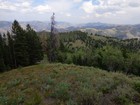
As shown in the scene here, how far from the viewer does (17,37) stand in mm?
66375

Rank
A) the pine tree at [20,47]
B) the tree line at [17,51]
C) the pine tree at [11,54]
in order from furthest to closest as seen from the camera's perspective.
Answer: the pine tree at [11,54] < the tree line at [17,51] < the pine tree at [20,47]

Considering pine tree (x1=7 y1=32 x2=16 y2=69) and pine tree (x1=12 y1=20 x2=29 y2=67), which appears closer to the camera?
pine tree (x1=12 y1=20 x2=29 y2=67)

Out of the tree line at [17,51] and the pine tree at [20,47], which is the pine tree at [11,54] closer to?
the tree line at [17,51]

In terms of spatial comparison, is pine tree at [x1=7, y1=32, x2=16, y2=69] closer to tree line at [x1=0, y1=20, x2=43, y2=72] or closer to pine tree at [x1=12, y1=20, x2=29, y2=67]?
tree line at [x1=0, y1=20, x2=43, y2=72]

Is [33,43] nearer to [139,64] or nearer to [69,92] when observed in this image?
[139,64]

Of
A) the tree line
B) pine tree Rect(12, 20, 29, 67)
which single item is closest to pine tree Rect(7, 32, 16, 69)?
the tree line

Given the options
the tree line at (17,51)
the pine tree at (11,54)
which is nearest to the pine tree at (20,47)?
the tree line at (17,51)

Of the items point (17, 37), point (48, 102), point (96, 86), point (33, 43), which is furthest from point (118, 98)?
point (33, 43)

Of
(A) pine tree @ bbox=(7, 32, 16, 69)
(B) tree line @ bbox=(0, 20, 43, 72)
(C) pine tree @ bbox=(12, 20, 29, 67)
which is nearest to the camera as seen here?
(C) pine tree @ bbox=(12, 20, 29, 67)

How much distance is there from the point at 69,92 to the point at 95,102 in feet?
9.40

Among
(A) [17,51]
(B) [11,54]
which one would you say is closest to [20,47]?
(A) [17,51]

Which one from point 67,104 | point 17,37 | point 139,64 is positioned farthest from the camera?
point 139,64

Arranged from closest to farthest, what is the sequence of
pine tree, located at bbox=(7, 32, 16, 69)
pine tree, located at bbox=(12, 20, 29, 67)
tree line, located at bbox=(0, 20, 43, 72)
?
1. pine tree, located at bbox=(12, 20, 29, 67)
2. tree line, located at bbox=(0, 20, 43, 72)
3. pine tree, located at bbox=(7, 32, 16, 69)

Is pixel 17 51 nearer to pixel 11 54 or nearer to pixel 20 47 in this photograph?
pixel 20 47
